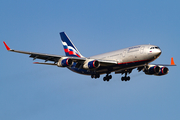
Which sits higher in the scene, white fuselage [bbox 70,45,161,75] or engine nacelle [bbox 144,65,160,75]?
white fuselage [bbox 70,45,161,75]

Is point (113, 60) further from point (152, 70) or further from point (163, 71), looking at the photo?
point (163, 71)

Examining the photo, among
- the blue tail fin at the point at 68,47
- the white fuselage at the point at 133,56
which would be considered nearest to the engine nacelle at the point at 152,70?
the white fuselage at the point at 133,56

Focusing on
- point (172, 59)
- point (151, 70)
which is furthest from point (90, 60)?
point (172, 59)

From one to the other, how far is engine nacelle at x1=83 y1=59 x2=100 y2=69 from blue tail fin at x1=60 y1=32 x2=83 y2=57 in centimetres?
1186

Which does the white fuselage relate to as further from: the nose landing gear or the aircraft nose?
the nose landing gear

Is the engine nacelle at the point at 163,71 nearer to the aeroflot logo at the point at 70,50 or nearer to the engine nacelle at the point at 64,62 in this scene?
the aeroflot logo at the point at 70,50

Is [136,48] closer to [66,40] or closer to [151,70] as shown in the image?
[151,70]

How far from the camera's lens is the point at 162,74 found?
69188mm

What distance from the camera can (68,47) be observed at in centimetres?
7475

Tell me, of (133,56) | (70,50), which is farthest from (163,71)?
(70,50)

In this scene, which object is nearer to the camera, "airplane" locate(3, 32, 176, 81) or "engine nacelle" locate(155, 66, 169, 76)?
"airplane" locate(3, 32, 176, 81)

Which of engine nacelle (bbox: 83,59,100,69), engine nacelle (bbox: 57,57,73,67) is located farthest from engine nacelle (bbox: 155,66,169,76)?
engine nacelle (bbox: 57,57,73,67)

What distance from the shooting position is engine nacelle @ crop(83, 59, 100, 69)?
60.4 m

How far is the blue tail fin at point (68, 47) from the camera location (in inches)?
2896
